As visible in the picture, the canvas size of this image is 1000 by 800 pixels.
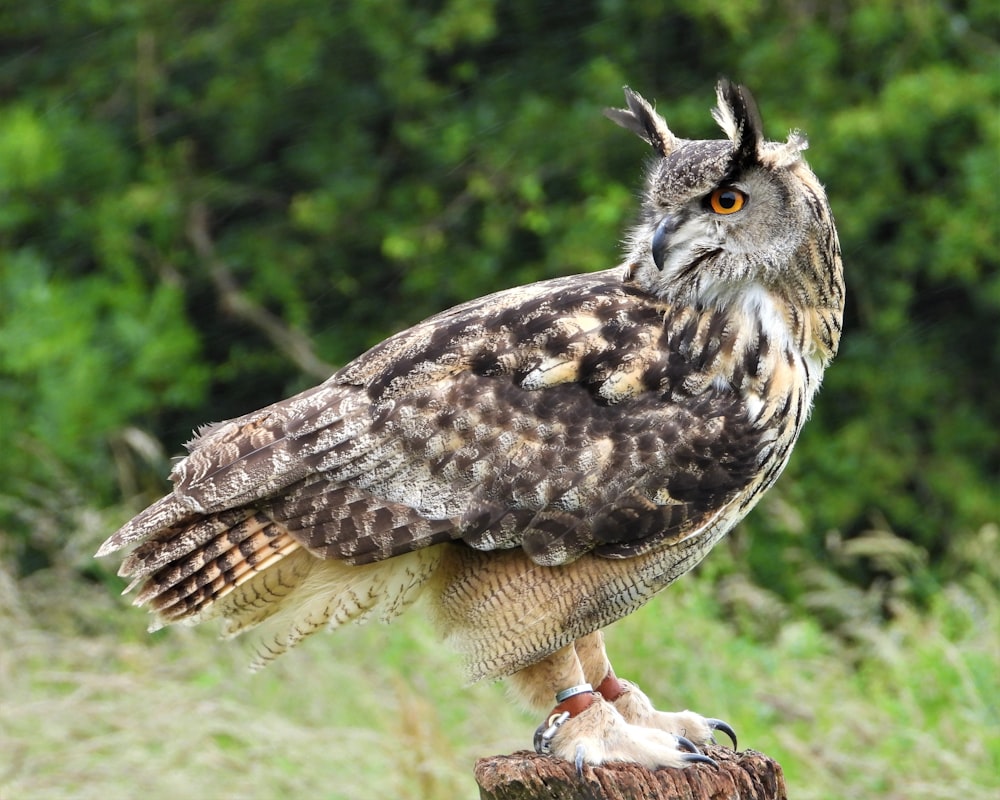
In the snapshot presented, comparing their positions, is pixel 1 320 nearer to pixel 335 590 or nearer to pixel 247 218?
pixel 247 218

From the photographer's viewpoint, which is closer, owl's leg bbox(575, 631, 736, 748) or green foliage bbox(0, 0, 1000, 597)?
owl's leg bbox(575, 631, 736, 748)

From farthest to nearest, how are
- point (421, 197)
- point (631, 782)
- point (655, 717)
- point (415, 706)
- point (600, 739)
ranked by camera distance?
point (421, 197) → point (415, 706) → point (655, 717) → point (600, 739) → point (631, 782)

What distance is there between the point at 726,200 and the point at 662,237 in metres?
0.16

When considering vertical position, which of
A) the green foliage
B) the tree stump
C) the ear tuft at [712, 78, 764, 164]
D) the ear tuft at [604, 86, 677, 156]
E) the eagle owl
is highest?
the green foliage

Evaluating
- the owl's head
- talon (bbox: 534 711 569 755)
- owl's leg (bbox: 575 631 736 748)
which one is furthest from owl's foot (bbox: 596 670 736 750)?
the owl's head

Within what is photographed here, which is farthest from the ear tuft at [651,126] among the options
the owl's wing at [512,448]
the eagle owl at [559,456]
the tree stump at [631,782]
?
the tree stump at [631,782]

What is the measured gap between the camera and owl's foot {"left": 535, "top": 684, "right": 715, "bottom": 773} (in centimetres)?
291

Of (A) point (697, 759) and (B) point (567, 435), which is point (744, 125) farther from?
(A) point (697, 759)

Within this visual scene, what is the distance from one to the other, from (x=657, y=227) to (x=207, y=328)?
6825mm

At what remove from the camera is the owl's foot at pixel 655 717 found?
3.24 m

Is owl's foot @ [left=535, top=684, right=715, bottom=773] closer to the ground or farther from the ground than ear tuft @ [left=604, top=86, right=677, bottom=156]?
closer to the ground

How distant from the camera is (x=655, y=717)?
329 cm

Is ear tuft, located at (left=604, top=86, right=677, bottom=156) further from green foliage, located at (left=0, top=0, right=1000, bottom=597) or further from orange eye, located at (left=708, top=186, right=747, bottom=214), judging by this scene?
green foliage, located at (left=0, top=0, right=1000, bottom=597)

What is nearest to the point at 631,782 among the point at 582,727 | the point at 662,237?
the point at 582,727
